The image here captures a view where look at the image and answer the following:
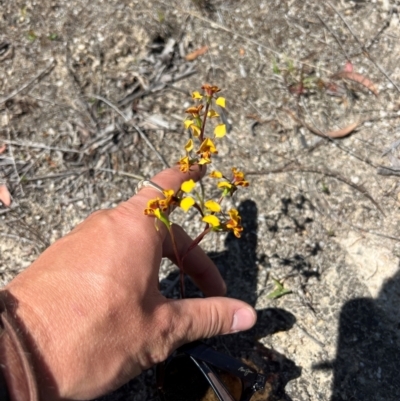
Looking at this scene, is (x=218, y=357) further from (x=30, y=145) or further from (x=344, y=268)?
(x=30, y=145)

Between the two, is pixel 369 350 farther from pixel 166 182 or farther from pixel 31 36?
pixel 31 36

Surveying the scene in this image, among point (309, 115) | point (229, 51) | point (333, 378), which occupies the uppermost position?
point (229, 51)

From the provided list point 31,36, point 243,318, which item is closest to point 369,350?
point 243,318

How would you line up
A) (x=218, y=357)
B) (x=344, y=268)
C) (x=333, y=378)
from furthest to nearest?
(x=344, y=268) → (x=333, y=378) → (x=218, y=357)

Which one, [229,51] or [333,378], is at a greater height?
[229,51]

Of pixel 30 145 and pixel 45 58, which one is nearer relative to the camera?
pixel 30 145

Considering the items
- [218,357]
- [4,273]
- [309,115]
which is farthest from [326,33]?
[4,273]

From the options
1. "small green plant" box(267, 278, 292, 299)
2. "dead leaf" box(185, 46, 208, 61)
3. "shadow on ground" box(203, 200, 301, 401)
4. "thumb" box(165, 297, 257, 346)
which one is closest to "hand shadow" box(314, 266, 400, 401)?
"shadow on ground" box(203, 200, 301, 401)
